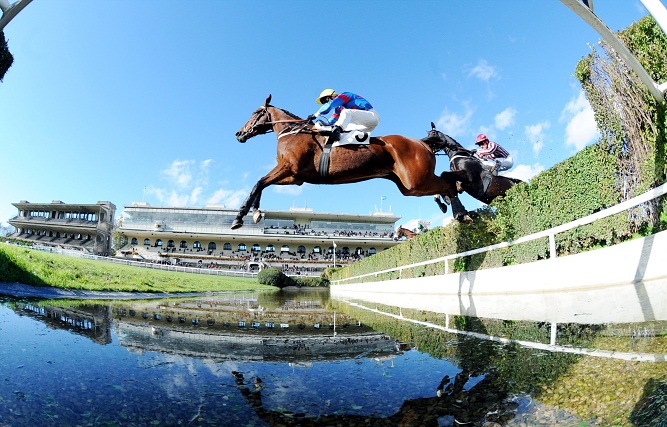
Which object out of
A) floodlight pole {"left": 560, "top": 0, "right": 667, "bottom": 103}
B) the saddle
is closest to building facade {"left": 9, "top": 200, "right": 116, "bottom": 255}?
the saddle

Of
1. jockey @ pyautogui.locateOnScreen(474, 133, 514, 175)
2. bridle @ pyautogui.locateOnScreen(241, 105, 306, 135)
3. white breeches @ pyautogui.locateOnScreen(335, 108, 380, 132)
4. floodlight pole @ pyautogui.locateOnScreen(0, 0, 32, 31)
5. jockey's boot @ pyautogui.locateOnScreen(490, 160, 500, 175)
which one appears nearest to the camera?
floodlight pole @ pyautogui.locateOnScreen(0, 0, 32, 31)

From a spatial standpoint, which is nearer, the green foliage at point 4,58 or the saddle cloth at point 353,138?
the saddle cloth at point 353,138

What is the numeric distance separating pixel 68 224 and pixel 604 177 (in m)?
85.1

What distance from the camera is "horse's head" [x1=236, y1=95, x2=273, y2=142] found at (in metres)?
6.82

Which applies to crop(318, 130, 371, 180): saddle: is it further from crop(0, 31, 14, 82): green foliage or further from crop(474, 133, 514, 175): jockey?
crop(0, 31, 14, 82): green foliage

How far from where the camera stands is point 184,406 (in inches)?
62.7

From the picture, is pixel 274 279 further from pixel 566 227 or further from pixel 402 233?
pixel 566 227

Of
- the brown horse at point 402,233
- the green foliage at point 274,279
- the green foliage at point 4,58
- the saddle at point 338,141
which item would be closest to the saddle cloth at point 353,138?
the saddle at point 338,141

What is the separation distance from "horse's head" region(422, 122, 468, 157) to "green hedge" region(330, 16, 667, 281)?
65.1 inches

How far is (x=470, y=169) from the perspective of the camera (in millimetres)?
8656

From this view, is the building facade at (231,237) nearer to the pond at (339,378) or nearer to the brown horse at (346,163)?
the brown horse at (346,163)

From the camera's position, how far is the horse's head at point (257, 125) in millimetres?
6820

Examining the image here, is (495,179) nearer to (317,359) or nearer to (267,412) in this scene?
(317,359)

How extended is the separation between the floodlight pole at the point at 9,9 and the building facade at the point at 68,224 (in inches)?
2871
